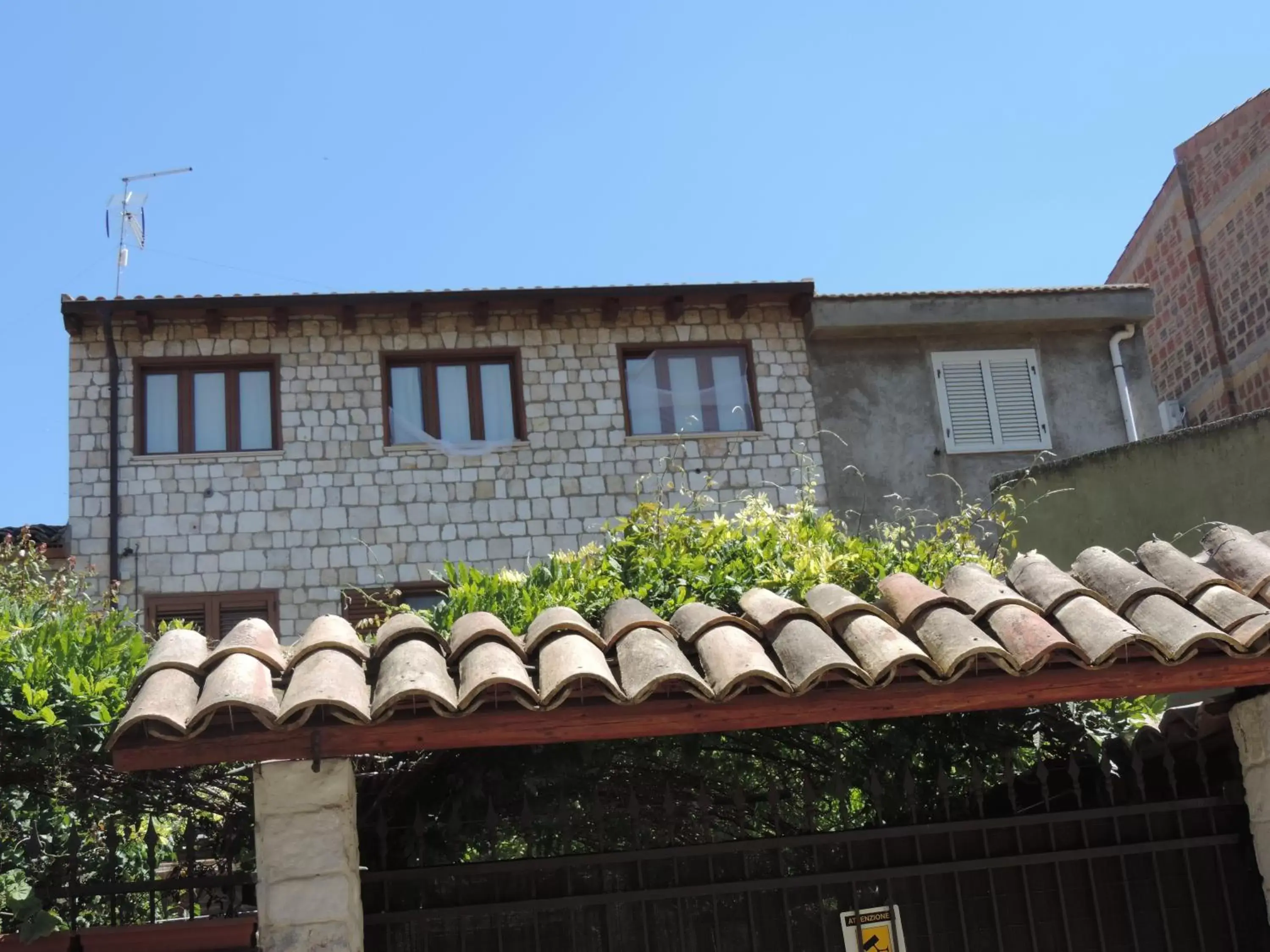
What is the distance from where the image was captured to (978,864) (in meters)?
5.67

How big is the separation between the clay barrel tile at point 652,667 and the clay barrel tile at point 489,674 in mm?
311

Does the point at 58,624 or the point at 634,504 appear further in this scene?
the point at 634,504

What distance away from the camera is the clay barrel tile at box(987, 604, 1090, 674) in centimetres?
486

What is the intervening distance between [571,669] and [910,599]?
54.2 inches

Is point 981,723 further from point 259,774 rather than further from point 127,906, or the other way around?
point 127,906

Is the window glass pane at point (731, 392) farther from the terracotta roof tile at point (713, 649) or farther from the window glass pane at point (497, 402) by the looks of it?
the terracotta roof tile at point (713, 649)

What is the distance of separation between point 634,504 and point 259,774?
1012 centimetres

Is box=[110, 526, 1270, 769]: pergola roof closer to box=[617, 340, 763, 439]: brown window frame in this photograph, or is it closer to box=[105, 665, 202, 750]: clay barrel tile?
box=[105, 665, 202, 750]: clay barrel tile

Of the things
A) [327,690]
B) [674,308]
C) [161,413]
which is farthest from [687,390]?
[327,690]

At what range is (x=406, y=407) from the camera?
1555 centimetres

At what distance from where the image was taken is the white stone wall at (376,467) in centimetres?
1463

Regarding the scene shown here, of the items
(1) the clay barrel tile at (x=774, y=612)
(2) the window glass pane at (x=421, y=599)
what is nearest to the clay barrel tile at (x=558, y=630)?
(1) the clay barrel tile at (x=774, y=612)

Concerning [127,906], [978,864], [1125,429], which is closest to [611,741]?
[978,864]

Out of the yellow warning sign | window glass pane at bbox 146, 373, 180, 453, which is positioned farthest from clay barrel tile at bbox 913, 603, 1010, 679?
window glass pane at bbox 146, 373, 180, 453
